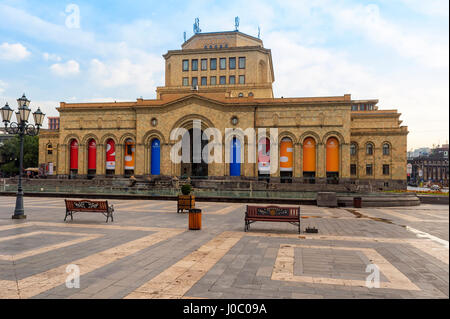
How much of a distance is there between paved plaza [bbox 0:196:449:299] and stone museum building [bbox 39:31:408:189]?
33.3m

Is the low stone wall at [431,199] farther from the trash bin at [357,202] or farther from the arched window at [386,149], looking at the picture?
the arched window at [386,149]

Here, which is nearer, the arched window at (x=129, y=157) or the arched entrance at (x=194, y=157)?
the arched window at (x=129, y=157)

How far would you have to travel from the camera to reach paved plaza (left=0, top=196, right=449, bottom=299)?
5.80m

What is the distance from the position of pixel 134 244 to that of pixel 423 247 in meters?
8.54

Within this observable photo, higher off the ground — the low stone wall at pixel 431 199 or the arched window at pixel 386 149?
the arched window at pixel 386 149

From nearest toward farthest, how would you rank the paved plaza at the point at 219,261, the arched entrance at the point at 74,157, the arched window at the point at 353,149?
the paved plaza at the point at 219,261 → the arched window at the point at 353,149 → the arched entrance at the point at 74,157

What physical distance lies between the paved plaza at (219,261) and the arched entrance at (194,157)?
123 ft

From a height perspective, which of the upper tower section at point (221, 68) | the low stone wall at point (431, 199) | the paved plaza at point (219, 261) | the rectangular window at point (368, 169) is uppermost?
the upper tower section at point (221, 68)

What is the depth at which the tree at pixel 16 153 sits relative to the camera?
68.4 meters

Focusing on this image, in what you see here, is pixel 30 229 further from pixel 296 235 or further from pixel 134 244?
pixel 296 235

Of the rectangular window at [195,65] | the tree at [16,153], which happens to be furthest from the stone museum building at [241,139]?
the tree at [16,153]

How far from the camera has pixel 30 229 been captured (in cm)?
1191
